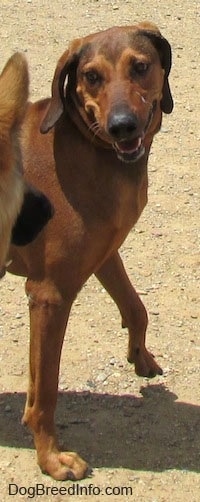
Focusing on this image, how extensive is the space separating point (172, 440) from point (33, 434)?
0.62m

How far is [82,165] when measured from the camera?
150 inches

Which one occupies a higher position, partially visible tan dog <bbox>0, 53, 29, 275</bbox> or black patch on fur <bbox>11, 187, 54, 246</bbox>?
partially visible tan dog <bbox>0, 53, 29, 275</bbox>

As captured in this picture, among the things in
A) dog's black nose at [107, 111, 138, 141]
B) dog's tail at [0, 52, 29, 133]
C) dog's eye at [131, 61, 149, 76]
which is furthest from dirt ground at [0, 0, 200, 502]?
dog's tail at [0, 52, 29, 133]

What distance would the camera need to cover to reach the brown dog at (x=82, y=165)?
3.66 metres

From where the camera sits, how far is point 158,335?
4918mm

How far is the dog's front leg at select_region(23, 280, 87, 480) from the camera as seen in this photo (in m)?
3.85

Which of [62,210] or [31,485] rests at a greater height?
[62,210]

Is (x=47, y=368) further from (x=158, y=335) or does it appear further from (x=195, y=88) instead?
(x=195, y=88)

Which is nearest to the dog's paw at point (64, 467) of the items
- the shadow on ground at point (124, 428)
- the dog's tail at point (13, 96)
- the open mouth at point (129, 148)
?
the shadow on ground at point (124, 428)

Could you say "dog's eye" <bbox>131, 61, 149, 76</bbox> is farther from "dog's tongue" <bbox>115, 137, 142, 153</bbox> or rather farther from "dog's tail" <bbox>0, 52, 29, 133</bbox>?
"dog's tail" <bbox>0, 52, 29, 133</bbox>

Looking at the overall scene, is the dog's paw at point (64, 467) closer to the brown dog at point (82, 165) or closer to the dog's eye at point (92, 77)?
the brown dog at point (82, 165)

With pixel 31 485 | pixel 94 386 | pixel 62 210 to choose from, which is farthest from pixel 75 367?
pixel 62 210

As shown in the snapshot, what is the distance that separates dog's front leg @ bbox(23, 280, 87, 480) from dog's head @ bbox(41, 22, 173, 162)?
65 centimetres

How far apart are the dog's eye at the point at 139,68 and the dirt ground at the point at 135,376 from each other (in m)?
1.60
